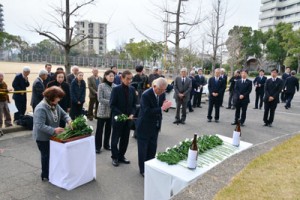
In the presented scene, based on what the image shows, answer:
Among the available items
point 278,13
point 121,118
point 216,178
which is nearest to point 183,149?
point 216,178

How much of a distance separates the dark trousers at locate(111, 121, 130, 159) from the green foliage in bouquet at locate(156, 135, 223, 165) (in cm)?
181

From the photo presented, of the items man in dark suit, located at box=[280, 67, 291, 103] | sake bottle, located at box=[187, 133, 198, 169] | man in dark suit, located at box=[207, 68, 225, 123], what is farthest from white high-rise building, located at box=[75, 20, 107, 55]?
man in dark suit, located at box=[280, 67, 291, 103]

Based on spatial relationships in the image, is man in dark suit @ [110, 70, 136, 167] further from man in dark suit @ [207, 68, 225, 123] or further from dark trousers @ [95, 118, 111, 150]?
man in dark suit @ [207, 68, 225, 123]

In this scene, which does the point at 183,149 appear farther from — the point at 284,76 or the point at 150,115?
the point at 284,76

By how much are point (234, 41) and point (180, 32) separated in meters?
20.4

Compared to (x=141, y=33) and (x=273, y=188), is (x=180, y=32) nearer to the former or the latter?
(x=141, y=33)

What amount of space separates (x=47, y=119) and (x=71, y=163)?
33.3 inches

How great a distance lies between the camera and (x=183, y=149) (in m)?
4.17

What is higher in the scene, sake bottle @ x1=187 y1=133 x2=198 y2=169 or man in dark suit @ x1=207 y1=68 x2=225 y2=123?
man in dark suit @ x1=207 y1=68 x2=225 y2=123

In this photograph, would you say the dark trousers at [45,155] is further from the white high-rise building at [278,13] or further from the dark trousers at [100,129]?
the white high-rise building at [278,13]

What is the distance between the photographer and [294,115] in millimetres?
12789

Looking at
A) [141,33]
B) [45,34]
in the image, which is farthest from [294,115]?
[45,34]

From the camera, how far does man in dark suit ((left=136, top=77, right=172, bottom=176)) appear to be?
4844 millimetres

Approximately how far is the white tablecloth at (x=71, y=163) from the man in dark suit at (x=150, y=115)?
3.09 ft
